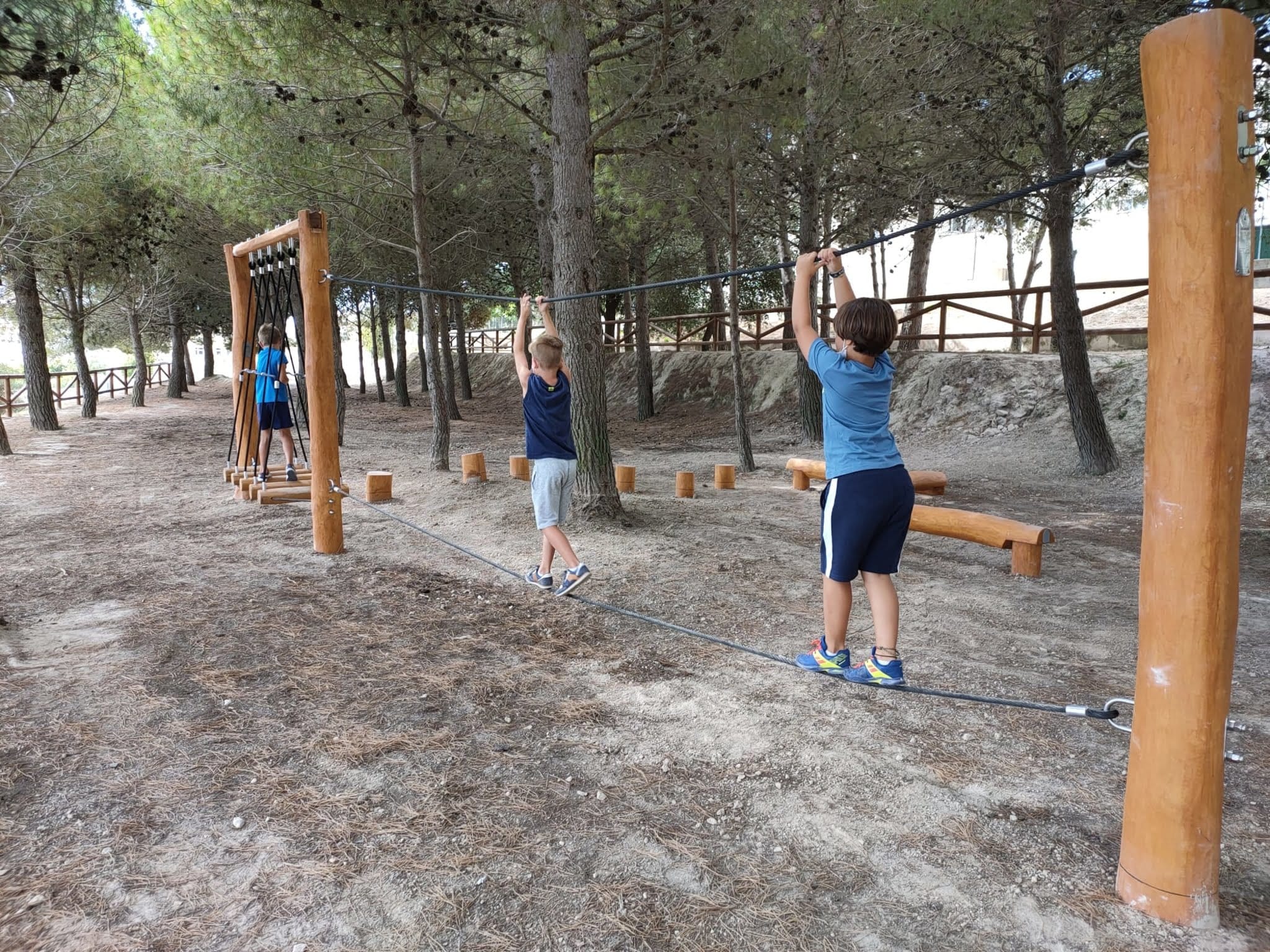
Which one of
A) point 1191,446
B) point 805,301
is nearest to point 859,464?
point 805,301

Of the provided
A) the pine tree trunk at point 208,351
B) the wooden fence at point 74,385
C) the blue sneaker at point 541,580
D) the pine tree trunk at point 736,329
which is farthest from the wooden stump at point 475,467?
the pine tree trunk at point 208,351

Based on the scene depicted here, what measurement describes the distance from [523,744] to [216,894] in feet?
3.70

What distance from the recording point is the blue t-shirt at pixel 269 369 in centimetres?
689

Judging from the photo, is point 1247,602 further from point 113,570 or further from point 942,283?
point 942,283

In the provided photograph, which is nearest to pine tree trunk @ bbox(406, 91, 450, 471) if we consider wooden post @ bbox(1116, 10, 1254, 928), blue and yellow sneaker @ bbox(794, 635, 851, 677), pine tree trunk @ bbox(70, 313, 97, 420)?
blue and yellow sneaker @ bbox(794, 635, 851, 677)

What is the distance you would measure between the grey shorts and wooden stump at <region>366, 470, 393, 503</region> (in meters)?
3.96

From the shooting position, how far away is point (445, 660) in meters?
3.95

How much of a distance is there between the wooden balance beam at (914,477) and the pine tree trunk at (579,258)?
2.32 metres

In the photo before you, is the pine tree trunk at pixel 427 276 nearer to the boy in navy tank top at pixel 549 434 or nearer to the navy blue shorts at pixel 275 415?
the navy blue shorts at pixel 275 415

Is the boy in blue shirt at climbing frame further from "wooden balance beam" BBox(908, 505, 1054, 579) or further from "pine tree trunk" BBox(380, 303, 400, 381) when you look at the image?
"pine tree trunk" BBox(380, 303, 400, 381)

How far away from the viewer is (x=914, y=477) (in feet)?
24.3

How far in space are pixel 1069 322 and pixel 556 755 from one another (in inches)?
341

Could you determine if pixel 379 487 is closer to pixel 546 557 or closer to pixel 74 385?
pixel 546 557

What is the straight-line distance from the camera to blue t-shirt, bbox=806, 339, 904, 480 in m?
2.77
